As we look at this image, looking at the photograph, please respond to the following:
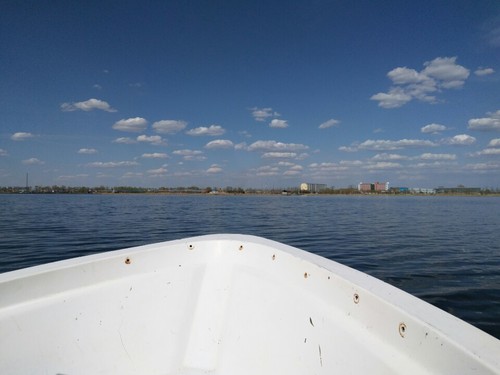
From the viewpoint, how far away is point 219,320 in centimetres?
254

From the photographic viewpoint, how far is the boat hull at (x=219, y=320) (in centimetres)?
138

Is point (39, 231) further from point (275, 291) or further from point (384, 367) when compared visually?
point (384, 367)

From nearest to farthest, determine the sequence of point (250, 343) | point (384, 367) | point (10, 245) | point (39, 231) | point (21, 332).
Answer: point (384, 367) < point (21, 332) < point (250, 343) < point (10, 245) < point (39, 231)

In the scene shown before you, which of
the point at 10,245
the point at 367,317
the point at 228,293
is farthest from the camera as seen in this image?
the point at 10,245

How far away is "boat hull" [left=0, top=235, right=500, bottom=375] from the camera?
1376 mm

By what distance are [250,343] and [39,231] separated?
14253mm

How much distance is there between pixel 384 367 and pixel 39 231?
15329 millimetres

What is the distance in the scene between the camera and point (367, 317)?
5.28 ft

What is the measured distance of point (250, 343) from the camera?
7.27 ft

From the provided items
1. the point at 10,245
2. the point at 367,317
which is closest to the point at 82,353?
the point at 367,317

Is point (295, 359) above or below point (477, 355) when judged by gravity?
below

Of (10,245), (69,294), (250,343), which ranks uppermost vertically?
(69,294)

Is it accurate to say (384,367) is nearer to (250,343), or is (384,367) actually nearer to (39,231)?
(250,343)

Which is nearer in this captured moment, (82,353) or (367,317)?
(367,317)
